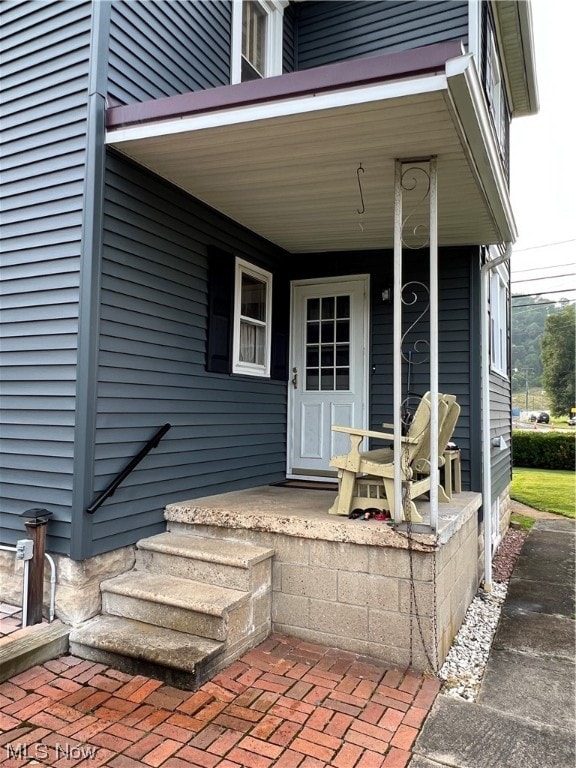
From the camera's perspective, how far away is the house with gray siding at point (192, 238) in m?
2.75

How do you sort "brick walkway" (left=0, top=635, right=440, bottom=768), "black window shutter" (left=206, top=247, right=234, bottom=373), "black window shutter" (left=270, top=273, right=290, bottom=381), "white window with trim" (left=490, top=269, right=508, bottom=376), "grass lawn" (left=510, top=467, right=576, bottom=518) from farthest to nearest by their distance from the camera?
"grass lawn" (left=510, top=467, right=576, bottom=518), "white window with trim" (left=490, top=269, right=508, bottom=376), "black window shutter" (left=270, top=273, right=290, bottom=381), "black window shutter" (left=206, top=247, right=234, bottom=373), "brick walkway" (left=0, top=635, right=440, bottom=768)

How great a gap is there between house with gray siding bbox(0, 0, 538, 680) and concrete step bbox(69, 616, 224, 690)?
17 cm

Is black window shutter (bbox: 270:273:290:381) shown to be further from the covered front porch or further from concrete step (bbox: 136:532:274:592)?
concrete step (bbox: 136:532:274:592)

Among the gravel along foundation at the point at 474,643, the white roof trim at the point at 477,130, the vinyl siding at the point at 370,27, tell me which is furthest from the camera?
the vinyl siding at the point at 370,27

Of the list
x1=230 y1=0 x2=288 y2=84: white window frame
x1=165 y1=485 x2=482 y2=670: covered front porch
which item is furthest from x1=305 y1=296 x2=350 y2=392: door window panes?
x1=230 y1=0 x2=288 y2=84: white window frame

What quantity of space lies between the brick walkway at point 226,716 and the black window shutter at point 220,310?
2128 millimetres

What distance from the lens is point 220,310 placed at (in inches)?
159

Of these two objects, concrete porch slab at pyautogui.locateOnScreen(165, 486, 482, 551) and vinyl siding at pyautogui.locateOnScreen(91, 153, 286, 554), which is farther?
vinyl siding at pyautogui.locateOnScreen(91, 153, 286, 554)

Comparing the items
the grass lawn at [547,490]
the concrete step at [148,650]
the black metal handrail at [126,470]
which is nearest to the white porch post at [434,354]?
the concrete step at [148,650]

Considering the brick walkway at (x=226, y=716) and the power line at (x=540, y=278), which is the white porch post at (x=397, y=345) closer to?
the brick walkway at (x=226, y=716)

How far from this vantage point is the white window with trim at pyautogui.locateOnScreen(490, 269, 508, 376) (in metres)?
5.54

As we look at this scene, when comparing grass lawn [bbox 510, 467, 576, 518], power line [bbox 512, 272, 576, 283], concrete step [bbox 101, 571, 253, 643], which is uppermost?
power line [bbox 512, 272, 576, 283]

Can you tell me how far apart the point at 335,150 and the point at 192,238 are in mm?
1319

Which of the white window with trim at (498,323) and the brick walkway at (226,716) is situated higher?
the white window with trim at (498,323)
